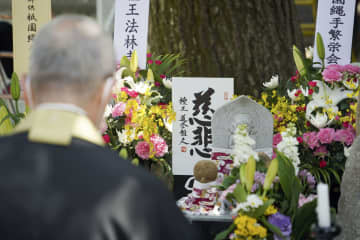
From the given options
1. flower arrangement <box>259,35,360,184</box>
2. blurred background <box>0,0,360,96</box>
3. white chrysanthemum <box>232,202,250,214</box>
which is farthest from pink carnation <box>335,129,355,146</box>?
blurred background <box>0,0,360,96</box>

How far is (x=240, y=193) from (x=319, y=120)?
1.13 metres

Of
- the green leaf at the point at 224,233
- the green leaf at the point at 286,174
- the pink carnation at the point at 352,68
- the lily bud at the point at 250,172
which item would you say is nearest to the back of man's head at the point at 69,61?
the lily bud at the point at 250,172

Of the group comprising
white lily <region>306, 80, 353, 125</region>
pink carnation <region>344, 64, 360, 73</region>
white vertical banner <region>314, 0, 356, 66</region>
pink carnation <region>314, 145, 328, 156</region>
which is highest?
white vertical banner <region>314, 0, 356, 66</region>

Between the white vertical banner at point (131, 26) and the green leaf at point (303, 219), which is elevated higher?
the white vertical banner at point (131, 26)

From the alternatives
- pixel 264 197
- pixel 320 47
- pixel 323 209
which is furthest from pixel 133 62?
pixel 323 209

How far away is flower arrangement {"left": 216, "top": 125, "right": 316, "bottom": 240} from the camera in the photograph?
A: 227 cm

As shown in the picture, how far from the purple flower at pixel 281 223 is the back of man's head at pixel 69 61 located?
4.50ft

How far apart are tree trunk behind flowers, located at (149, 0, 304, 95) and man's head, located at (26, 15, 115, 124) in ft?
10.9

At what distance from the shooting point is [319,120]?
3221 mm

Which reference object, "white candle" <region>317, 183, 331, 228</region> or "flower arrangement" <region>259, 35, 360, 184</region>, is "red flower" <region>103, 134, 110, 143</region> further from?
"white candle" <region>317, 183, 331, 228</region>

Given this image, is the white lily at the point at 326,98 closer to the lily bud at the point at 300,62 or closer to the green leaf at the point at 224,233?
the lily bud at the point at 300,62

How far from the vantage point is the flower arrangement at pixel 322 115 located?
3.19m

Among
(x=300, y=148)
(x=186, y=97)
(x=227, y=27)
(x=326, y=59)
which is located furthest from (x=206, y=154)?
(x=227, y=27)

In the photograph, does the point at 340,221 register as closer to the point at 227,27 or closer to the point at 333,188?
the point at 333,188
